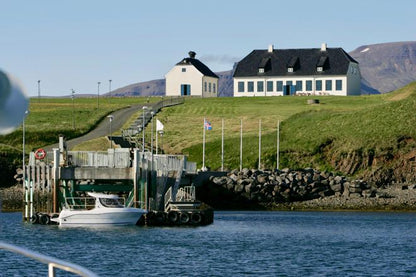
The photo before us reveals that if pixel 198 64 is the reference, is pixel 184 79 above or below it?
below

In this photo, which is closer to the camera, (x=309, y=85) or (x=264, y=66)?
(x=309, y=85)

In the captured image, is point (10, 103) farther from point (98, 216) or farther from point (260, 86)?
point (260, 86)

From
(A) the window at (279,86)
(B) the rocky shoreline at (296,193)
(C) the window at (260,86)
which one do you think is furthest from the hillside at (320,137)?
(C) the window at (260,86)

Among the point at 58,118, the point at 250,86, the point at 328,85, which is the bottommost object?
the point at 58,118

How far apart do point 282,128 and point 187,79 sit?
51068mm

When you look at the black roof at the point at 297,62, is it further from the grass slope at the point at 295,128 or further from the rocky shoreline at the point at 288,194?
the rocky shoreline at the point at 288,194

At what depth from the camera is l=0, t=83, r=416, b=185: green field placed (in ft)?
375

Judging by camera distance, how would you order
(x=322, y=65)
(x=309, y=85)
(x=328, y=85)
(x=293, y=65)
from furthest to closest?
(x=293, y=65)
(x=309, y=85)
(x=322, y=65)
(x=328, y=85)

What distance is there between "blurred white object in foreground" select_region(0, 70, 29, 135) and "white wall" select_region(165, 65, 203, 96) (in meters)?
168

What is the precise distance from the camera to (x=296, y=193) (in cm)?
9950

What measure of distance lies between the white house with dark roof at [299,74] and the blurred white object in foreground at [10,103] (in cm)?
16368

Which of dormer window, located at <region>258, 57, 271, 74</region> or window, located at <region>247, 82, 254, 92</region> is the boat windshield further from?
window, located at <region>247, 82, 254, 92</region>

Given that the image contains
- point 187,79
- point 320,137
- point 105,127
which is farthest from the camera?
point 187,79

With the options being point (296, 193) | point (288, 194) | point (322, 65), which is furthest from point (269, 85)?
point (288, 194)
